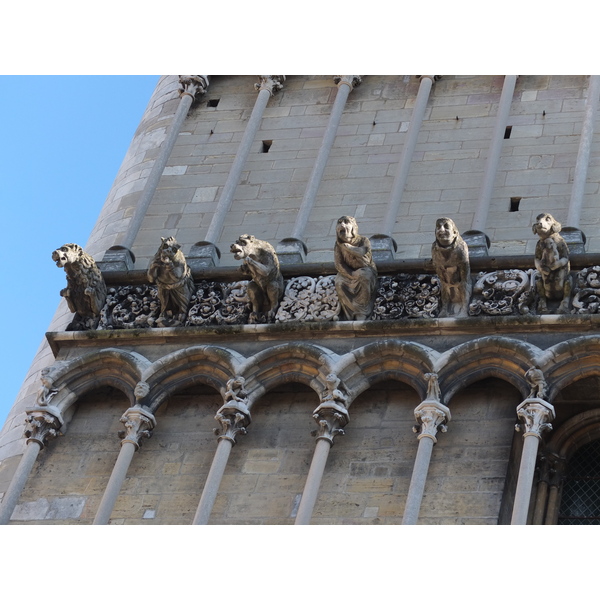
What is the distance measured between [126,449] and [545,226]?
4026mm

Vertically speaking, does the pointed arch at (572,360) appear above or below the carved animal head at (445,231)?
below

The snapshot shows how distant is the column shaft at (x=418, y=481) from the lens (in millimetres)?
15055

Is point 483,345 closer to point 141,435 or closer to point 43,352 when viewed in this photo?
point 141,435

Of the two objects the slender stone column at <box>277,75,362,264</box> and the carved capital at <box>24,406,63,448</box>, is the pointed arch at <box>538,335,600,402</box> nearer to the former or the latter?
the slender stone column at <box>277,75,362,264</box>

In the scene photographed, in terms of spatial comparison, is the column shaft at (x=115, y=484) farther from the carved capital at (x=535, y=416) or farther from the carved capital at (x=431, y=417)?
Result: the carved capital at (x=535, y=416)

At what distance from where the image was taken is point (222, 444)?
16094 millimetres

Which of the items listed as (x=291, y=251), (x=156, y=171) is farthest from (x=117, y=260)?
(x=291, y=251)

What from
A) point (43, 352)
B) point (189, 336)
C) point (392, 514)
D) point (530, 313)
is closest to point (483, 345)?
point (530, 313)

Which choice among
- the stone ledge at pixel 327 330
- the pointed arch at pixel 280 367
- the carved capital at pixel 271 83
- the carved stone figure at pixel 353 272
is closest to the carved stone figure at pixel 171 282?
the stone ledge at pixel 327 330

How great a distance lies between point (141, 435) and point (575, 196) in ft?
14.9

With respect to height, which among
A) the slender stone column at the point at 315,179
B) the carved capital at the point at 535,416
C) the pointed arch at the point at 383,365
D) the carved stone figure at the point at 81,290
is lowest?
the carved capital at the point at 535,416

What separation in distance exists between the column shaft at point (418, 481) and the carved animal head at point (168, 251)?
10.2ft

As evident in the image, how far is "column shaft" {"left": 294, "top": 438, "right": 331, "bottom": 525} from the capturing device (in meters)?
15.3

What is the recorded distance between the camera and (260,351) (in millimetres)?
16656
